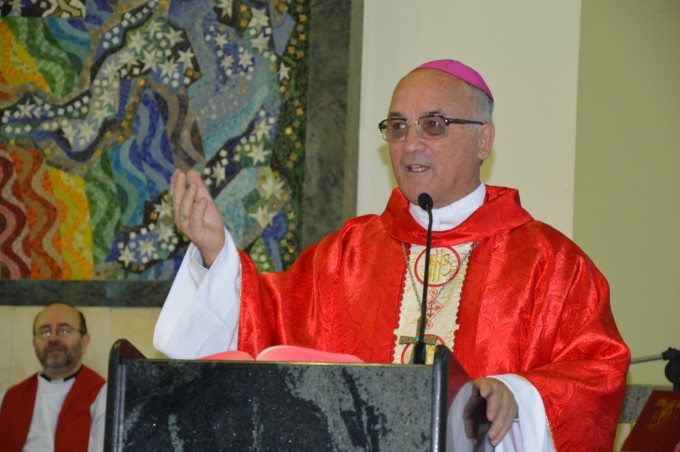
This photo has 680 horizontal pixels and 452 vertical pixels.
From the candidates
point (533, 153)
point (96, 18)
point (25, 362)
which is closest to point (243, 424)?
point (533, 153)

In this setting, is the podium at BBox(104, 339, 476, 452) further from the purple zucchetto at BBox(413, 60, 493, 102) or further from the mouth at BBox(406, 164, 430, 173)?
the purple zucchetto at BBox(413, 60, 493, 102)

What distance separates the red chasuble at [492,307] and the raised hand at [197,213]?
173 mm

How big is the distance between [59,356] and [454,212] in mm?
3388

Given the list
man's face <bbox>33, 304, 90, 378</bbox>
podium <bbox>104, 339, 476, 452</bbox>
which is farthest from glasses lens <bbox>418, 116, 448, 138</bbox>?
man's face <bbox>33, 304, 90, 378</bbox>

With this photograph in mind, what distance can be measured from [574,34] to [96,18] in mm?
2486

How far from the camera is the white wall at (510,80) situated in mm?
4797

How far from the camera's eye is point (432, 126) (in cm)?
328

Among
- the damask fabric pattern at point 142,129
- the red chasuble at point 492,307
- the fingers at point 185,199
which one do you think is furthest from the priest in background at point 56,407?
the fingers at point 185,199

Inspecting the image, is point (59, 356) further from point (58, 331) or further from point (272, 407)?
point (272, 407)

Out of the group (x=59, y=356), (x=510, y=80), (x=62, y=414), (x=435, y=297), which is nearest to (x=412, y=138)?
(x=435, y=297)

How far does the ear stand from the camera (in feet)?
11.2

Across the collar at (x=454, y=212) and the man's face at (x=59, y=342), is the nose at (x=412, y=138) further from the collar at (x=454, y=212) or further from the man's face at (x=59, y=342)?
the man's face at (x=59, y=342)

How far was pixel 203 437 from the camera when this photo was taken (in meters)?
1.96

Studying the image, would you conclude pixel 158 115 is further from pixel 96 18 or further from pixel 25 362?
pixel 25 362
